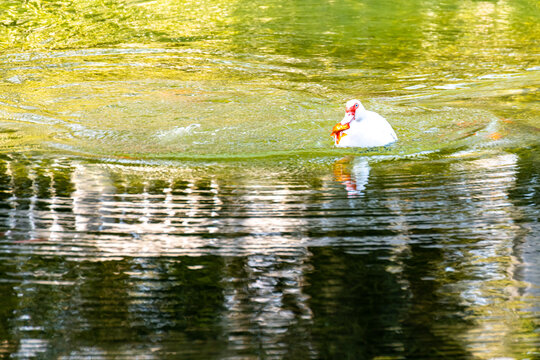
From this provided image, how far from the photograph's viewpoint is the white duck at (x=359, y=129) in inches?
263

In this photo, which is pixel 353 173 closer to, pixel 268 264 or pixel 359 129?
pixel 359 129

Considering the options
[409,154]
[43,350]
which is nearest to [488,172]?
[409,154]

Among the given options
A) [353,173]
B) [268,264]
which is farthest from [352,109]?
[268,264]

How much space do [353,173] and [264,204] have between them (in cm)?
121

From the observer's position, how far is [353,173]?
6.08 meters

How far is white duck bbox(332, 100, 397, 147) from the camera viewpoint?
Answer: 263 inches

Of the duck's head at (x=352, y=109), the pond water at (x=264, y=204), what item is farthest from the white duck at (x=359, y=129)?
the pond water at (x=264, y=204)

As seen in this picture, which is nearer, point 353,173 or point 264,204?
point 264,204

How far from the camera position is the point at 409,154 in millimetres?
6672

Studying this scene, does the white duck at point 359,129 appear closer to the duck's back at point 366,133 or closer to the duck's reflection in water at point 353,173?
the duck's back at point 366,133

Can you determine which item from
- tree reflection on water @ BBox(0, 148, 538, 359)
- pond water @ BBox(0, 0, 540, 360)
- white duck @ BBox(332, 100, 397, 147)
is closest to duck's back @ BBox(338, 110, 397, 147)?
white duck @ BBox(332, 100, 397, 147)

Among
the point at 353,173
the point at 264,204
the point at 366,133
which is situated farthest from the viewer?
the point at 366,133

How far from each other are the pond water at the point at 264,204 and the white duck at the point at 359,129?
5.1 inches

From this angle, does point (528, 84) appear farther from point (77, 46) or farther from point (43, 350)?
point (43, 350)
